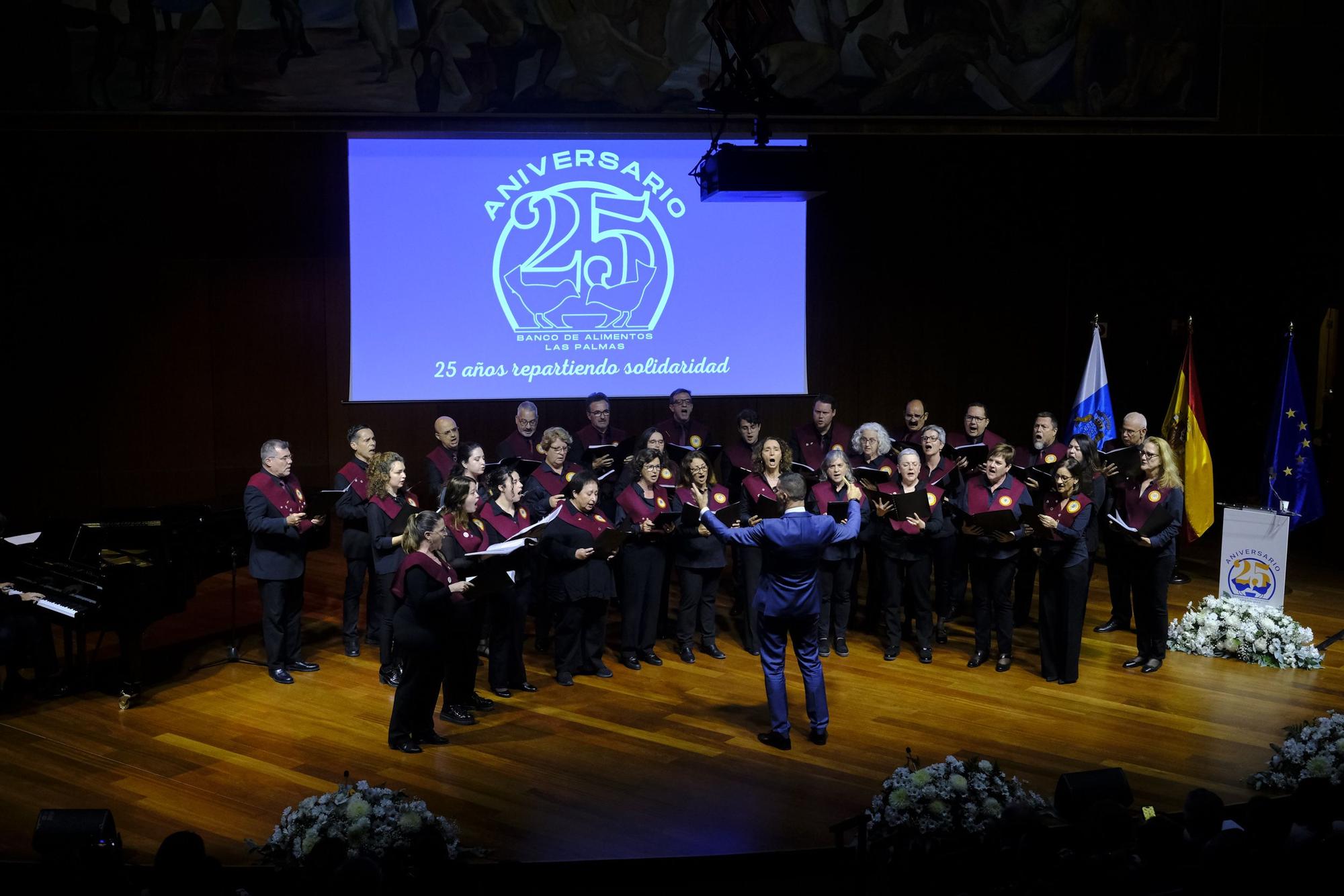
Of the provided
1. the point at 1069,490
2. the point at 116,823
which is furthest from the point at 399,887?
the point at 1069,490

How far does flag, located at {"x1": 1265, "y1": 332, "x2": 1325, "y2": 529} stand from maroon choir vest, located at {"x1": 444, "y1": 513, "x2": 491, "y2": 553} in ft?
23.1

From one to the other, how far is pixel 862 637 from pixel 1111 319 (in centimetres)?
564

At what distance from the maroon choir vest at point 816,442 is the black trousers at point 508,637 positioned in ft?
10.1

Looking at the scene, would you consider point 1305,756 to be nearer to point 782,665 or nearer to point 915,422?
point 782,665

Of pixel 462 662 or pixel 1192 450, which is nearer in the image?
pixel 462 662

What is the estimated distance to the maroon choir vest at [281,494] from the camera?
7.41 meters

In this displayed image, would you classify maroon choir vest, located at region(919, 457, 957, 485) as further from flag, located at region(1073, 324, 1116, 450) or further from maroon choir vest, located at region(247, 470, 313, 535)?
maroon choir vest, located at region(247, 470, 313, 535)

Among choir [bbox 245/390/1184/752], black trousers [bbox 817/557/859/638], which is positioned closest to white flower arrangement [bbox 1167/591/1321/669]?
choir [bbox 245/390/1184/752]

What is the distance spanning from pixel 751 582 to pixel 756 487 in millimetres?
626

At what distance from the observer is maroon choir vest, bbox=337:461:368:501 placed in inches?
309

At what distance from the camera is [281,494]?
24.6 ft

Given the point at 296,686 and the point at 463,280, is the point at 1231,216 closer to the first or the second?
the point at 463,280

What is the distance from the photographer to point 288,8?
1000cm

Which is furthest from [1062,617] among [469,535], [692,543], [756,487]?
[469,535]
